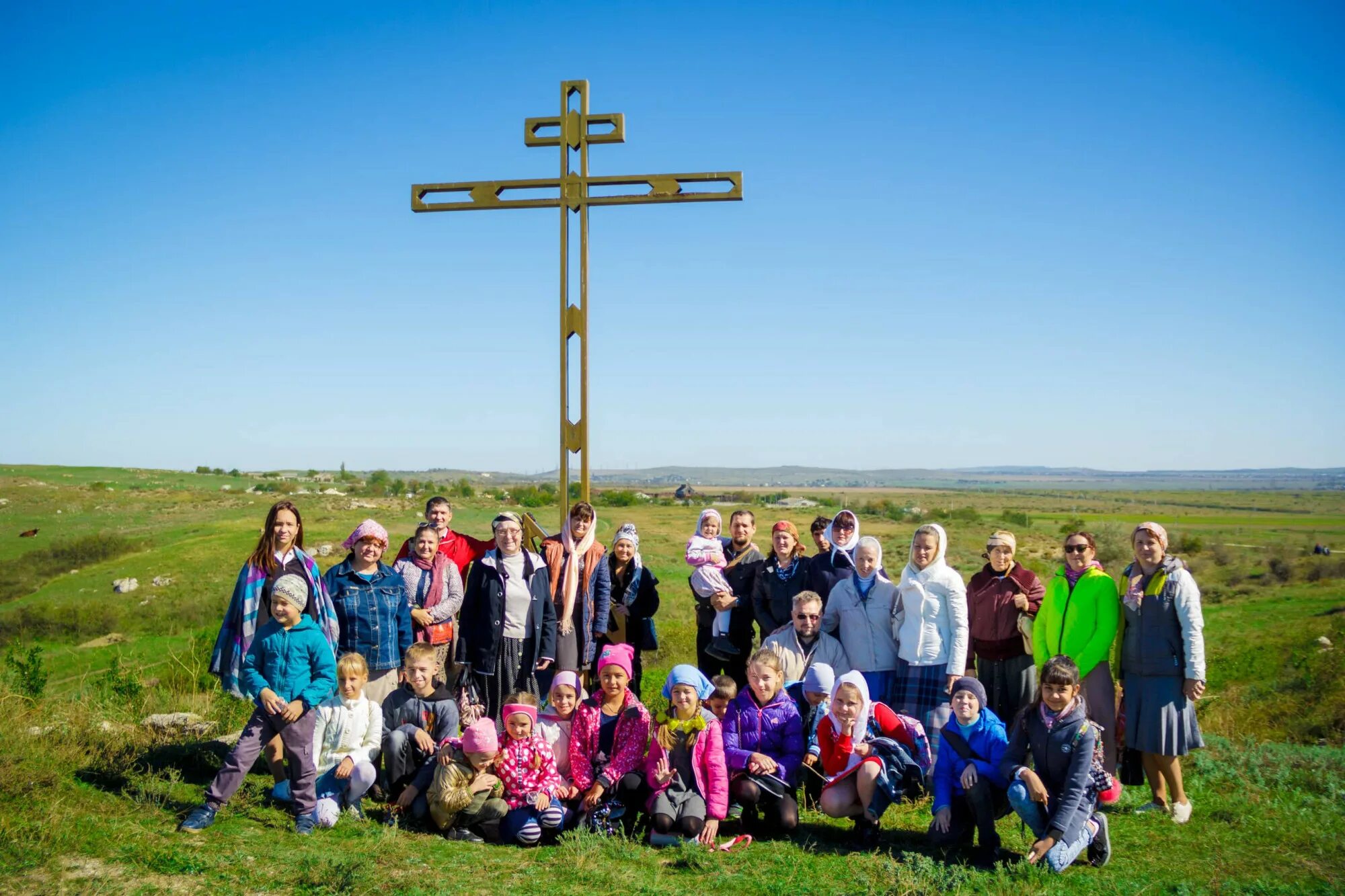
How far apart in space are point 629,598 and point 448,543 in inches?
54.2

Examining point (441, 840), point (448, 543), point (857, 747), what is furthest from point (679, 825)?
point (448, 543)

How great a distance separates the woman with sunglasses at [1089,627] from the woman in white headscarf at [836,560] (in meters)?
1.31

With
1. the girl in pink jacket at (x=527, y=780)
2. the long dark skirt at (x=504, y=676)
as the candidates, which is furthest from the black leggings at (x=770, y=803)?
the long dark skirt at (x=504, y=676)

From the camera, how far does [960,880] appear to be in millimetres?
4203

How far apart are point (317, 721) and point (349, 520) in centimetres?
1038

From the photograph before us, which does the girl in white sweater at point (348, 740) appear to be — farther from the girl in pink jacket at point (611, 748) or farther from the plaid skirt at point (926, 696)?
the plaid skirt at point (926, 696)

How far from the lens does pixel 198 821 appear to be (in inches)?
189

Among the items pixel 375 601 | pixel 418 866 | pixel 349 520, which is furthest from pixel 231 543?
pixel 418 866

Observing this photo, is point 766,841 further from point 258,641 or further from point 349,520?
point 349,520

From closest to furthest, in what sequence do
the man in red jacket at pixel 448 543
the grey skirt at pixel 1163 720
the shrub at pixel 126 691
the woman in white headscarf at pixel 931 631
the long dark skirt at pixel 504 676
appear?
the grey skirt at pixel 1163 720, the woman in white headscarf at pixel 931 631, the long dark skirt at pixel 504 676, the man in red jacket at pixel 448 543, the shrub at pixel 126 691

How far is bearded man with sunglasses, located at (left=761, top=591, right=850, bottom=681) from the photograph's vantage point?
5.73 meters

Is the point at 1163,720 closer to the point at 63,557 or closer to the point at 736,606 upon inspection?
the point at 736,606

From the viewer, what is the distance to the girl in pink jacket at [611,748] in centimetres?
500

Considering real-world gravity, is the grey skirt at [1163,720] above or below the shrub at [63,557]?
above
